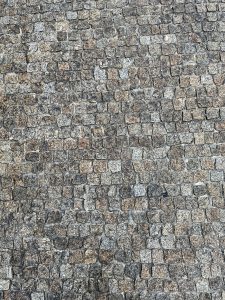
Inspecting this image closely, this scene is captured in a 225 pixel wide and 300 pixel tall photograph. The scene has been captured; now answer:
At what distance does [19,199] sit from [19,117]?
4.63 ft

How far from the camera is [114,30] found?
925cm

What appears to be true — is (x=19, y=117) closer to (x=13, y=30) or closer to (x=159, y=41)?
(x=13, y=30)

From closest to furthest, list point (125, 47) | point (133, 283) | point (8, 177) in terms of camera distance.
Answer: point (133, 283) < point (8, 177) < point (125, 47)

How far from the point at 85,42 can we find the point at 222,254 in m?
4.29

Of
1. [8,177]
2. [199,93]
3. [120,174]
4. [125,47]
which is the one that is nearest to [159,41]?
[125,47]

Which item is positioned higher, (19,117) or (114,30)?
(114,30)

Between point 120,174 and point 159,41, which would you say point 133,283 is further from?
Result: point 159,41

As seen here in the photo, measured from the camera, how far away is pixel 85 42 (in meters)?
9.21

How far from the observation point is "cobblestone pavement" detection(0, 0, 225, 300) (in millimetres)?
8102

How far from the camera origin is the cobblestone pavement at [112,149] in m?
8.10

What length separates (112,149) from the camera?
862cm

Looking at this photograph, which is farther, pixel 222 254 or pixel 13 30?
pixel 13 30

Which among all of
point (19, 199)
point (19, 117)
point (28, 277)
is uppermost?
point (19, 117)

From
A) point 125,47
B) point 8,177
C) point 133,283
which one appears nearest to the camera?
point 133,283
